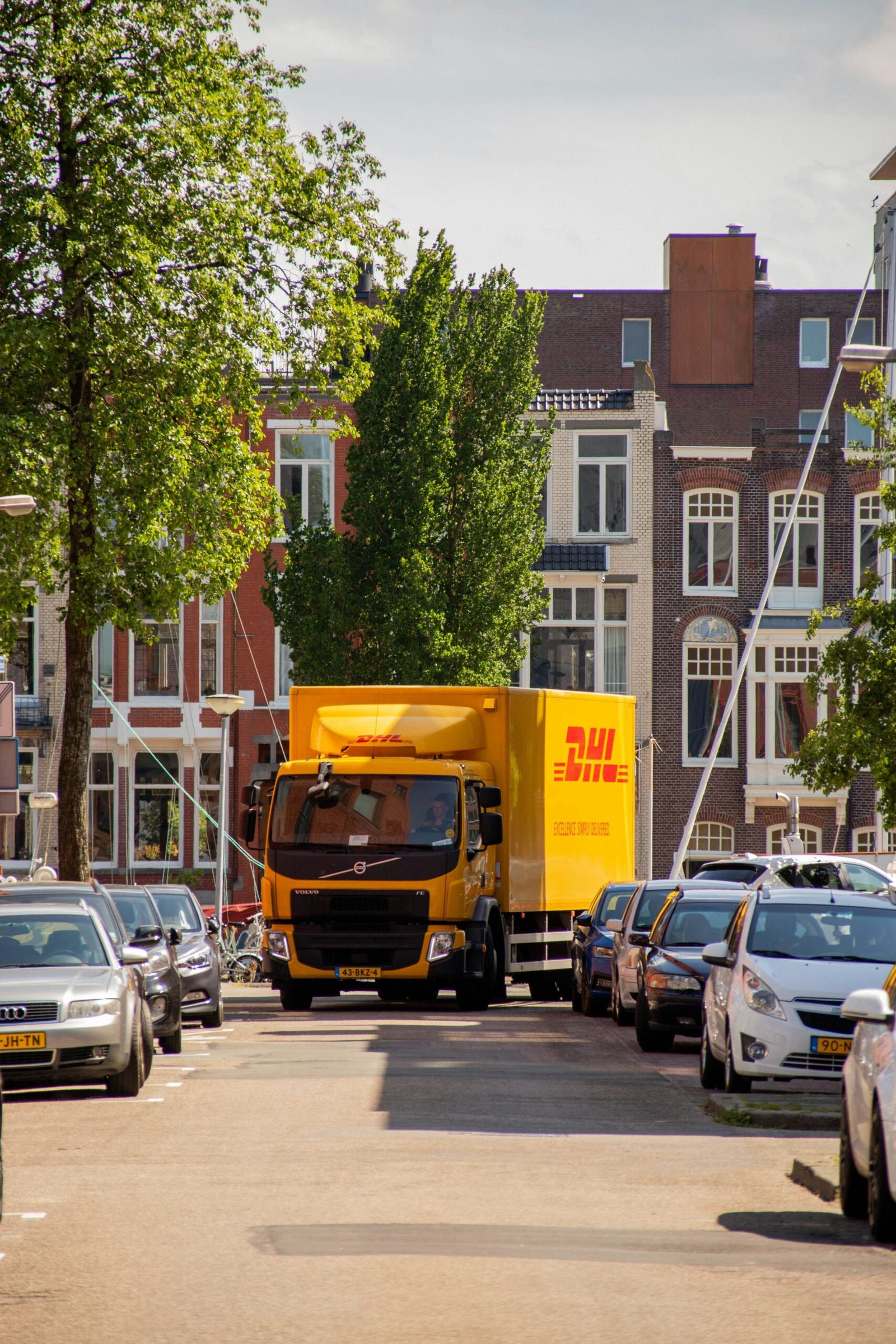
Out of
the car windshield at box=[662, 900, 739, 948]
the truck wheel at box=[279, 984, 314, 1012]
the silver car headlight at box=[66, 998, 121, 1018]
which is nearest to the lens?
the silver car headlight at box=[66, 998, 121, 1018]

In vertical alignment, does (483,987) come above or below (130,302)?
below

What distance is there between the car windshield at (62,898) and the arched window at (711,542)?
3571 centimetres

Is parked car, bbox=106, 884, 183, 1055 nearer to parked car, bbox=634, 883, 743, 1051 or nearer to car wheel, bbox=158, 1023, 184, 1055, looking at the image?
car wheel, bbox=158, 1023, 184, 1055

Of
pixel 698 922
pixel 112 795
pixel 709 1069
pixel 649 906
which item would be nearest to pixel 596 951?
pixel 649 906

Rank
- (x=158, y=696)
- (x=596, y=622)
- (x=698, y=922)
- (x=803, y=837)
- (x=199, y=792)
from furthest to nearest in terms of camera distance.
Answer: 1. (x=803, y=837)
2. (x=596, y=622)
3. (x=158, y=696)
4. (x=199, y=792)
5. (x=698, y=922)

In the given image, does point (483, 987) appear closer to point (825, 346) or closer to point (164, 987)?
point (164, 987)

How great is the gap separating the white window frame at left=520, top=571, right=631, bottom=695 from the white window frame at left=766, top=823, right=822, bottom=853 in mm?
4908

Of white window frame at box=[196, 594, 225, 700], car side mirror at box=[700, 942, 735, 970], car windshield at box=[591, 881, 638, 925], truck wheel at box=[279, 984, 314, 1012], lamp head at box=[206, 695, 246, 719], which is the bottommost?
truck wheel at box=[279, 984, 314, 1012]

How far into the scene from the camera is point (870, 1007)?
30.8ft

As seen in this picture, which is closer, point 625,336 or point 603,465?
point 603,465

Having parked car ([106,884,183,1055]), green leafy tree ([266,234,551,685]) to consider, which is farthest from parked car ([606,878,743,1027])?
green leafy tree ([266,234,551,685])

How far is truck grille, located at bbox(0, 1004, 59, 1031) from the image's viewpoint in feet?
50.1

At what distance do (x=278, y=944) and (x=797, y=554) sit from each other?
98.2 feet

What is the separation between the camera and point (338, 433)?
2747 centimetres
